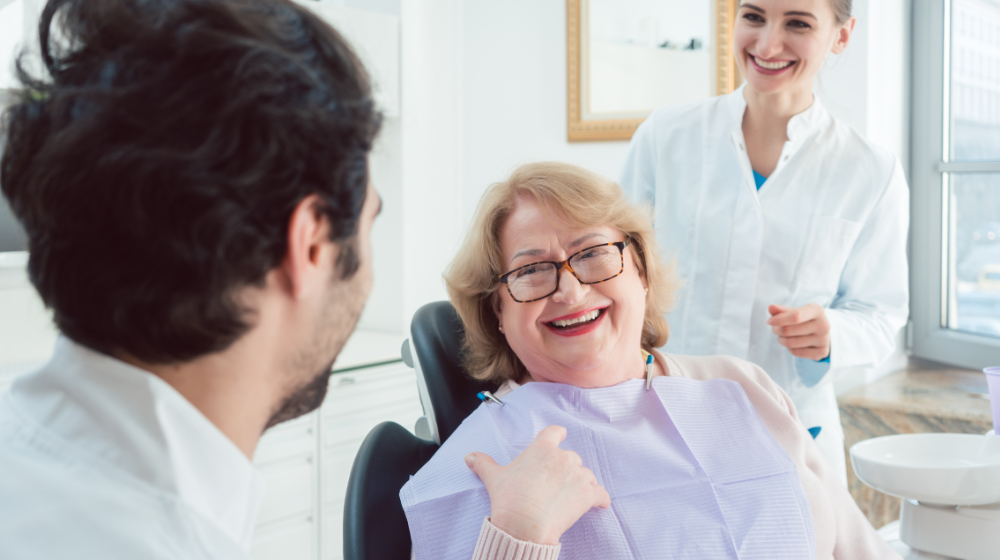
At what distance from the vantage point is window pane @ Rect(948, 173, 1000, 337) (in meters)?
2.66

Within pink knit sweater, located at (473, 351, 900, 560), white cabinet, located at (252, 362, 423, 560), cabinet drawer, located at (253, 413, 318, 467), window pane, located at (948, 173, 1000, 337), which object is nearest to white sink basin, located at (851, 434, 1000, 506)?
pink knit sweater, located at (473, 351, 900, 560)

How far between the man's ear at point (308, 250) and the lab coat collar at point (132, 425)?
0.15m

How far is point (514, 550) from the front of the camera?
100 cm

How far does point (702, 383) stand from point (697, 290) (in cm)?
44

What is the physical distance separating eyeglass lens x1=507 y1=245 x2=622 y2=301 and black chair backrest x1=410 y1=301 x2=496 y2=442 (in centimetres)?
20

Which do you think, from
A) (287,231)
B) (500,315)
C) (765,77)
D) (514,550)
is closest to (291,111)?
(287,231)

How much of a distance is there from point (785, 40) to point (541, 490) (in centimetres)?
115

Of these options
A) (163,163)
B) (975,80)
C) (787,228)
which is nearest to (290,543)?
(787,228)

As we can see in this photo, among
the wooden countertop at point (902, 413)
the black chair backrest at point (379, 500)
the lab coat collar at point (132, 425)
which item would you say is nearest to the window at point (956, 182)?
the wooden countertop at point (902, 413)

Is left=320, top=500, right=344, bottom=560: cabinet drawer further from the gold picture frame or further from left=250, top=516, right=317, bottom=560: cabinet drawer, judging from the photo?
the gold picture frame

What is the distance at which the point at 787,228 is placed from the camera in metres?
1.73

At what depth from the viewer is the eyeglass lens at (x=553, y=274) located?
1.34 meters

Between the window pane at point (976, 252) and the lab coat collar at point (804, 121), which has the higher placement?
the lab coat collar at point (804, 121)

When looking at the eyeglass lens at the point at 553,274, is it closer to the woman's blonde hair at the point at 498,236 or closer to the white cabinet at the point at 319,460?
the woman's blonde hair at the point at 498,236
